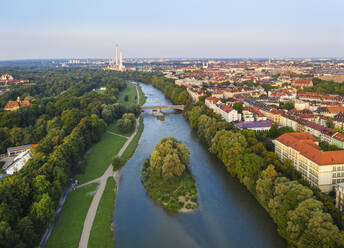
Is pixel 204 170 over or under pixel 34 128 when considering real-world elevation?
under

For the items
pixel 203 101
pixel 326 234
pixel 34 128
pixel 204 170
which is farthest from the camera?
pixel 203 101

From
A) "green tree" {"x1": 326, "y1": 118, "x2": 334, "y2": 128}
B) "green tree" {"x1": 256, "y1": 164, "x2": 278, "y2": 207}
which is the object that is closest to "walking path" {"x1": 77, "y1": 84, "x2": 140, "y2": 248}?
"green tree" {"x1": 256, "y1": 164, "x2": 278, "y2": 207}

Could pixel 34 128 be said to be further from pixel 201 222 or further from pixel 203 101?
pixel 203 101

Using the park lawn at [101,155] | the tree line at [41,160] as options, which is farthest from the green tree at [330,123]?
the tree line at [41,160]

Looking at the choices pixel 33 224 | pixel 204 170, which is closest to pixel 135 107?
pixel 204 170

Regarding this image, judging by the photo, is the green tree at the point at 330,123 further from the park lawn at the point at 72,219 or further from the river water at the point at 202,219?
the park lawn at the point at 72,219

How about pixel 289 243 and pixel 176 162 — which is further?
pixel 176 162

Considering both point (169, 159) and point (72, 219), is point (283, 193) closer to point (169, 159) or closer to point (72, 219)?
point (169, 159)

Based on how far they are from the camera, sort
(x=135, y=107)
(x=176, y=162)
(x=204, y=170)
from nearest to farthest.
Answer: (x=176, y=162) → (x=204, y=170) → (x=135, y=107)
